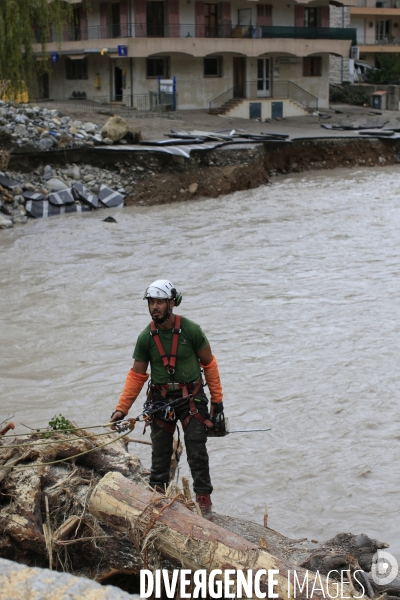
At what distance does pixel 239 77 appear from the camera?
4109 cm

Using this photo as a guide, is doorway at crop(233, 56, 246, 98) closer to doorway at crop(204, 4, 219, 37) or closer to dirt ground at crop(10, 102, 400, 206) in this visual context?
doorway at crop(204, 4, 219, 37)

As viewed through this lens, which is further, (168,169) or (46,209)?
(168,169)

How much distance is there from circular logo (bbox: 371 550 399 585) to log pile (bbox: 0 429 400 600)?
4cm

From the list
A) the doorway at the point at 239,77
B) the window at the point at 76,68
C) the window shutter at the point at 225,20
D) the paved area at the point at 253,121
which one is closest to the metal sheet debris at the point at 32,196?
the paved area at the point at 253,121

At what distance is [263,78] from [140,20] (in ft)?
26.3

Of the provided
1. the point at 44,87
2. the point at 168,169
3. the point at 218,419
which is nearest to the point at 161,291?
the point at 218,419

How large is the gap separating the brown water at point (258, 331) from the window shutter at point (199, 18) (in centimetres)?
1846

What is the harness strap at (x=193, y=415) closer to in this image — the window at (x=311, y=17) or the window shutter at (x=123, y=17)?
the window shutter at (x=123, y=17)

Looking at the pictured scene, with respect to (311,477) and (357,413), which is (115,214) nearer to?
(357,413)

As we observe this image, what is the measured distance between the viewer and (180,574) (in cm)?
436

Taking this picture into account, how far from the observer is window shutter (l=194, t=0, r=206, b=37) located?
38.3 m

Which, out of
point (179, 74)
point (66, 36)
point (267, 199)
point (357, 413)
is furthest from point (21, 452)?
point (66, 36)

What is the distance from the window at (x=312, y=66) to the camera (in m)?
43.3

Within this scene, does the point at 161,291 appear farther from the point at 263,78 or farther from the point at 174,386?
the point at 263,78
